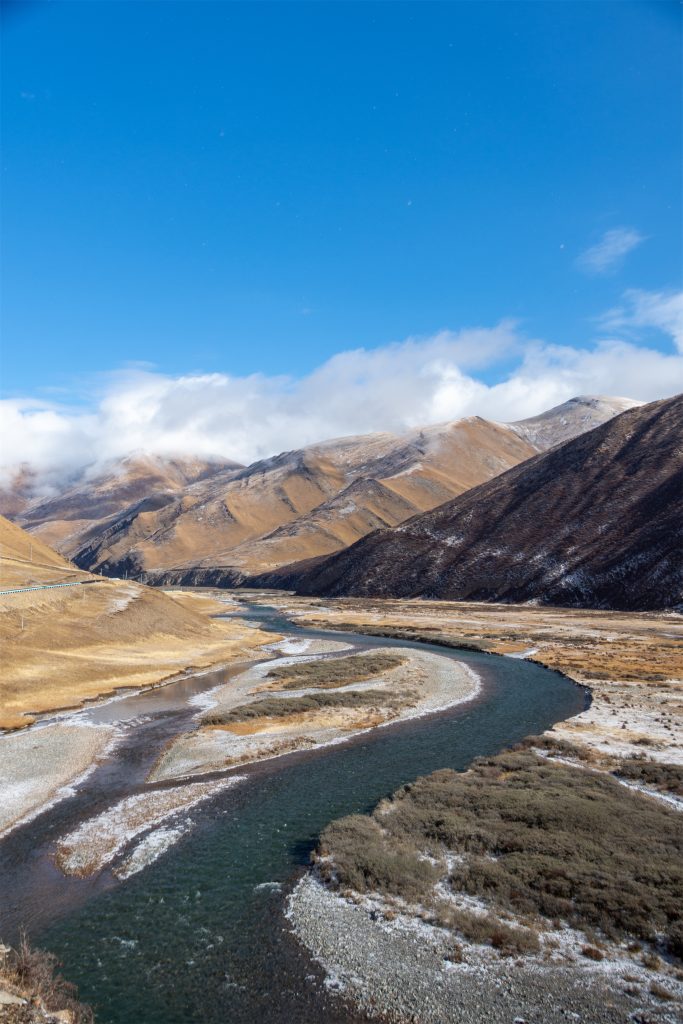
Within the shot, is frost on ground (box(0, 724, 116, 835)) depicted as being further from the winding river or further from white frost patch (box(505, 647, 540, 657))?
white frost patch (box(505, 647, 540, 657))

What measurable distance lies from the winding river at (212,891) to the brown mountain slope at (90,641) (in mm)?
16221

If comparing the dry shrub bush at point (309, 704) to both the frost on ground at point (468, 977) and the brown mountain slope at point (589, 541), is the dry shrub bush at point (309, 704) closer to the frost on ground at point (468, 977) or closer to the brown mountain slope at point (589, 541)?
the frost on ground at point (468, 977)

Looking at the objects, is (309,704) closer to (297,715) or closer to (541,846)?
(297,715)

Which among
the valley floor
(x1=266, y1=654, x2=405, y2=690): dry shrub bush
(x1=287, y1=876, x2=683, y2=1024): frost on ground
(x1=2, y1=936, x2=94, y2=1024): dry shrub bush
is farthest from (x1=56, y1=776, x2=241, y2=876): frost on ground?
(x1=266, y1=654, x2=405, y2=690): dry shrub bush

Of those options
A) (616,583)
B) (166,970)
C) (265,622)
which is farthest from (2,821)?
(616,583)

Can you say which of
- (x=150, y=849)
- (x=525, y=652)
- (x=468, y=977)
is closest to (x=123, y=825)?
(x=150, y=849)

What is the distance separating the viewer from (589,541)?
161 m

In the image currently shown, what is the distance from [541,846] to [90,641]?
6473 centimetres

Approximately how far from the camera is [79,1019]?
15727 millimetres

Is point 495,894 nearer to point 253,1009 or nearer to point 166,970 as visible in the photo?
point 253,1009

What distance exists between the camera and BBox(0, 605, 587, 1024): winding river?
1711 centimetres

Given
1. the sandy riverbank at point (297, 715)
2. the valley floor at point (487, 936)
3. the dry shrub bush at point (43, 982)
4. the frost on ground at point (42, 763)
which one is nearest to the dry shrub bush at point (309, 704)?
the sandy riverbank at point (297, 715)

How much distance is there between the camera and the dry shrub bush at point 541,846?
66.4 feet

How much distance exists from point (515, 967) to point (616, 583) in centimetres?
13816
